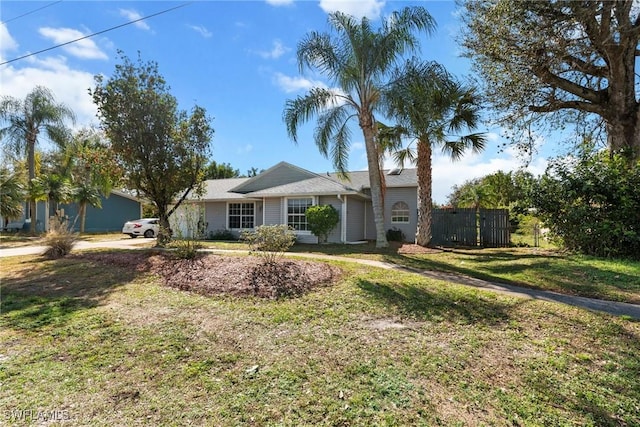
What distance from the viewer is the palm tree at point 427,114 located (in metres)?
12.7

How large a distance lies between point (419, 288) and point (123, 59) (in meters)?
13.4

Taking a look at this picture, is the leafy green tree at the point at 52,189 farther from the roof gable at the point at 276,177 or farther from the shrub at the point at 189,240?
the shrub at the point at 189,240

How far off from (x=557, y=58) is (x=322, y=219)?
10.7 meters

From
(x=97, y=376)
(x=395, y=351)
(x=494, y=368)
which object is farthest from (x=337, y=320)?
(x=97, y=376)

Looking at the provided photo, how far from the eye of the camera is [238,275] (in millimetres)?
7801

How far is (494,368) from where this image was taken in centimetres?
392

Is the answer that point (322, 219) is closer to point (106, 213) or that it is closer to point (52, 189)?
point (52, 189)

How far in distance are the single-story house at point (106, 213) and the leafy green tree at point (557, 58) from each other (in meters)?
29.6

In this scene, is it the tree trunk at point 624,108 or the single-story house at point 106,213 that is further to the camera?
the single-story house at point 106,213

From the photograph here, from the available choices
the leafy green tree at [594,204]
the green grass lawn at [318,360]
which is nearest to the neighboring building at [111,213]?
the green grass lawn at [318,360]

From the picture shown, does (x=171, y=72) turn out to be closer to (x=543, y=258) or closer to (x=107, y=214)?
A: (x=543, y=258)

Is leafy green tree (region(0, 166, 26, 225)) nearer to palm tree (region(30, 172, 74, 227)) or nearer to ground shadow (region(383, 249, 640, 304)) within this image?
palm tree (region(30, 172, 74, 227))

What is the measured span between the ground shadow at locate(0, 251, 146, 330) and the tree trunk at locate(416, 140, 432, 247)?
38.5 feet

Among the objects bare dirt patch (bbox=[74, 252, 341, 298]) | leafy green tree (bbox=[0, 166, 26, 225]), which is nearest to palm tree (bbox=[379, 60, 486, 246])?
bare dirt patch (bbox=[74, 252, 341, 298])
